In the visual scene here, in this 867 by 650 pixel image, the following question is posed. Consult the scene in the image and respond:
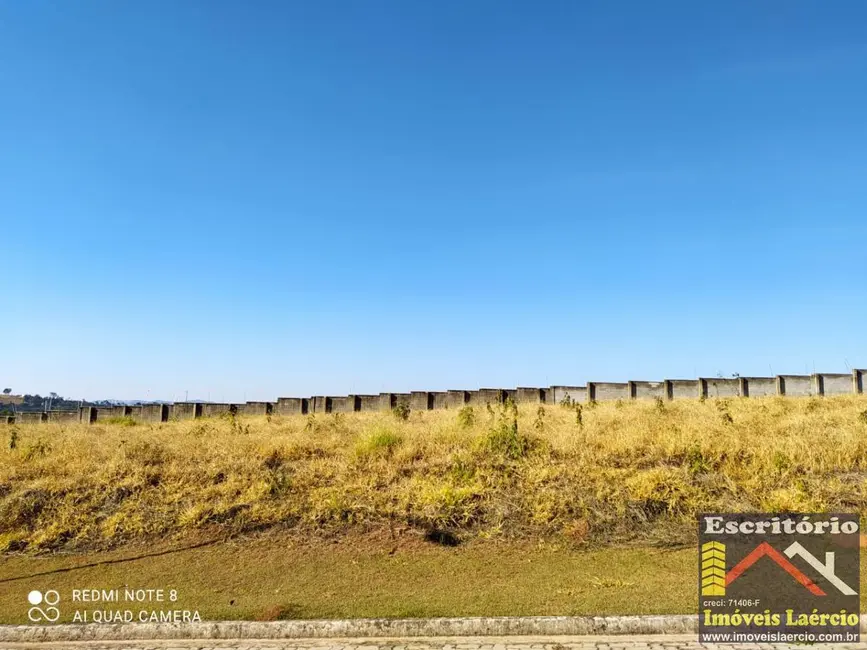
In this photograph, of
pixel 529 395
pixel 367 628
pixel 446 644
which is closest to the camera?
pixel 446 644

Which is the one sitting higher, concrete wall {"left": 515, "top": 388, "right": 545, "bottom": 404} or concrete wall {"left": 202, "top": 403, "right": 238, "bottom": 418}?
concrete wall {"left": 515, "top": 388, "right": 545, "bottom": 404}

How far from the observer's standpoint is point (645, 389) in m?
21.3

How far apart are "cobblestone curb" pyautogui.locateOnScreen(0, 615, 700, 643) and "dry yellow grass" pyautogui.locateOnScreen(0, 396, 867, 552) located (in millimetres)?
2838

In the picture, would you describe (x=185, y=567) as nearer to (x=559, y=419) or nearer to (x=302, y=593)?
(x=302, y=593)

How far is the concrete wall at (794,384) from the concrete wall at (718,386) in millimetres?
1282

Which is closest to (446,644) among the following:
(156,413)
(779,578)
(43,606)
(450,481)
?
(779,578)

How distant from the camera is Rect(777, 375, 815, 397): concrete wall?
19.7 m

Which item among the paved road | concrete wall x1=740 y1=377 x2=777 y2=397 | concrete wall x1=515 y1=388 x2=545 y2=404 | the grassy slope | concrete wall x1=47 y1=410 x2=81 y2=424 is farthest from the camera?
concrete wall x1=47 y1=410 x2=81 y2=424

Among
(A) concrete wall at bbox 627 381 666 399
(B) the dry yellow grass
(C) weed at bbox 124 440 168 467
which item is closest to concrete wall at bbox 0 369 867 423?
(A) concrete wall at bbox 627 381 666 399

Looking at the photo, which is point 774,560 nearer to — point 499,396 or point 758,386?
point 499,396

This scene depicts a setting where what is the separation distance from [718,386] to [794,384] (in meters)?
2.36

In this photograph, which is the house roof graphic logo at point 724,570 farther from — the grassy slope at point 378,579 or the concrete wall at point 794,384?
the concrete wall at point 794,384

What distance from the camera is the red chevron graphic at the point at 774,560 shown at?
620 cm

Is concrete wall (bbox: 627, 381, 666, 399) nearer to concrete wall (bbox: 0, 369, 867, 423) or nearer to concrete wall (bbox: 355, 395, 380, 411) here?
concrete wall (bbox: 0, 369, 867, 423)
